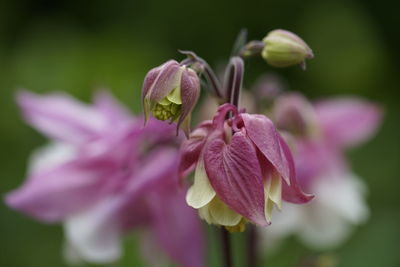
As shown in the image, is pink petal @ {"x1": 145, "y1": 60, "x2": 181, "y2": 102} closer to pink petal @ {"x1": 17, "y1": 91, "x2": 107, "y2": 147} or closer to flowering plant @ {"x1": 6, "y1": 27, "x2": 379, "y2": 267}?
flowering plant @ {"x1": 6, "y1": 27, "x2": 379, "y2": 267}

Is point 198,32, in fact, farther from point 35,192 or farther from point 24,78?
point 35,192

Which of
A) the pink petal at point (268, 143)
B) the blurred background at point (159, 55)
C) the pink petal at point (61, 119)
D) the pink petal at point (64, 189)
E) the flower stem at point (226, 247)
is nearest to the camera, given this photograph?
the pink petal at point (268, 143)

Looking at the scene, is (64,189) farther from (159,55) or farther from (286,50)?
(159,55)

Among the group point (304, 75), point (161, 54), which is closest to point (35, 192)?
point (161, 54)

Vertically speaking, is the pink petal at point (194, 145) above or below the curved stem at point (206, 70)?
below

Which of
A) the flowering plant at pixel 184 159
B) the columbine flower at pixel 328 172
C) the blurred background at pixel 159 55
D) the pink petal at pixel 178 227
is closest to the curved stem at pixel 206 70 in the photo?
the flowering plant at pixel 184 159

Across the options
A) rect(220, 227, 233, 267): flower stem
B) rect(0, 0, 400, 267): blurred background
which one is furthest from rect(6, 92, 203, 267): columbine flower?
rect(0, 0, 400, 267): blurred background

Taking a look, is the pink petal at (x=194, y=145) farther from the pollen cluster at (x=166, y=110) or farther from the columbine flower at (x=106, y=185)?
the columbine flower at (x=106, y=185)

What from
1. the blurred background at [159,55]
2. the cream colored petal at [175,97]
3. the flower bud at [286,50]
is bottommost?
the blurred background at [159,55]
